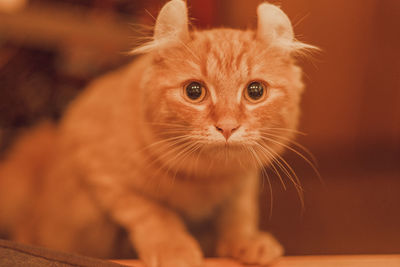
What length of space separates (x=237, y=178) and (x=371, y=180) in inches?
34.5

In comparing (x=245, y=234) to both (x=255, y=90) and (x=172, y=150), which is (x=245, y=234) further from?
(x=255, y=90)

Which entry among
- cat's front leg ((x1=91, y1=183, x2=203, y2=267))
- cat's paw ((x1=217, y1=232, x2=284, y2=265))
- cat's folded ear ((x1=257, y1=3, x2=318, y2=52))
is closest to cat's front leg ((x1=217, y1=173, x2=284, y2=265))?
cat's paw ((x1=217, y1=232, x2=284, y2=265))

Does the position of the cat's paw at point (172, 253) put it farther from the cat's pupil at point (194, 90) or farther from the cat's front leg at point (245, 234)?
the cat's pupil at point (194, 90)

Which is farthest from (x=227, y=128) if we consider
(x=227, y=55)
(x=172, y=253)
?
(x=172, y=253)

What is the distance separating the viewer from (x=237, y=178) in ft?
3.78

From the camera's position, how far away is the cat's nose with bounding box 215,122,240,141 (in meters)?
0.83

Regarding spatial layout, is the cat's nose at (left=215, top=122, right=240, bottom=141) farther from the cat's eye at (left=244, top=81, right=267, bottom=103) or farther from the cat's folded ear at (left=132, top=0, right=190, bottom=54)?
the cat's folded ear at (left=132, top=0, right=190, bottom=54)

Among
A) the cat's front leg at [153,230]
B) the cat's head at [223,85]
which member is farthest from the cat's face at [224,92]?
the cat's front leg at [153,230]

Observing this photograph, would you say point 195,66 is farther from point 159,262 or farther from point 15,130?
point 15,130

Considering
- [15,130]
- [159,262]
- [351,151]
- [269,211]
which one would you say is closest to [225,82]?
[159,262]

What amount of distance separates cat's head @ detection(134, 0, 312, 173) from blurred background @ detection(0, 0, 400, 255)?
2.8 inches

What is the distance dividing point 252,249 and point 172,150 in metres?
0.35

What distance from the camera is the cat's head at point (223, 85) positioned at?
863 mm

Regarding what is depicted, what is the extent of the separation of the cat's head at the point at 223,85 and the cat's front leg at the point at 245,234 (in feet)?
0.83
